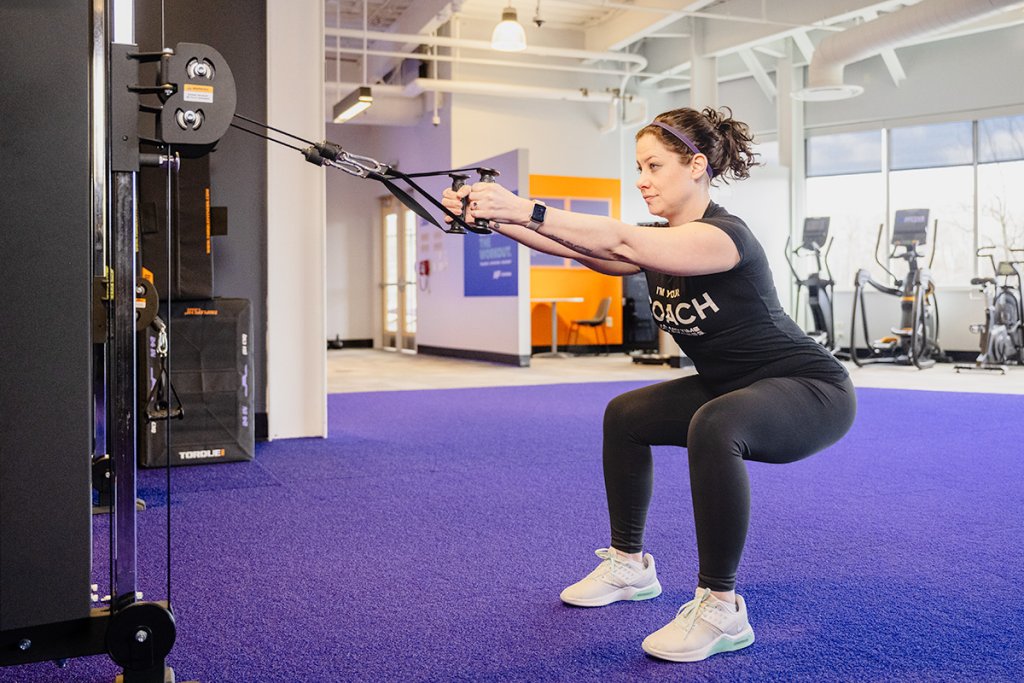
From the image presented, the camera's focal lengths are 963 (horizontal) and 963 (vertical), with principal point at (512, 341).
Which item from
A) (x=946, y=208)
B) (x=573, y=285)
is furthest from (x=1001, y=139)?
(x=573, y=285)

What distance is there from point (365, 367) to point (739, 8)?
547 centimetres

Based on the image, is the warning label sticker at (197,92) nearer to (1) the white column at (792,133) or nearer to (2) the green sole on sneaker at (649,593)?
(2) the green sole on sneaker at (649,593)

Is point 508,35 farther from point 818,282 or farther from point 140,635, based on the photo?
point 140,635

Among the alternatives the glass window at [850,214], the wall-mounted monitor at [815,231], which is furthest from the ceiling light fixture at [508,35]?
the glass window at [850,214]

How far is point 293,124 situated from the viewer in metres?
A: 4.92

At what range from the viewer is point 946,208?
1093 cm

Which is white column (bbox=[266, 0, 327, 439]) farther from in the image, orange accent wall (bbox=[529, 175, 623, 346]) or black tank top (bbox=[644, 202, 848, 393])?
orange accent wall (bbox=[529, 175, 623, 346])

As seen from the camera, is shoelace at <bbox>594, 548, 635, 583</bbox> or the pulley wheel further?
shoelace at <bbox>594, 548, 635, 583</bbox>

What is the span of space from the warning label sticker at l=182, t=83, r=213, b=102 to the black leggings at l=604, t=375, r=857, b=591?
1.15 meters

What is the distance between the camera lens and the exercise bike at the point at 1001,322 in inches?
371

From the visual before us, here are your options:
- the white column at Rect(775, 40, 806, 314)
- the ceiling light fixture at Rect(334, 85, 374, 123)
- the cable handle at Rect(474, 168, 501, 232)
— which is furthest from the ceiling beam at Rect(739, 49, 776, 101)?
the cable handle at Rect(474, 168, 501, 232)

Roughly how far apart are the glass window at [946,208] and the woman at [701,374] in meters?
9.43

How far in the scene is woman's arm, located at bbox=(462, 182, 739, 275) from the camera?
1.76m

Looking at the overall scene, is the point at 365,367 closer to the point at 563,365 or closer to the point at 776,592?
the point at 563,365
